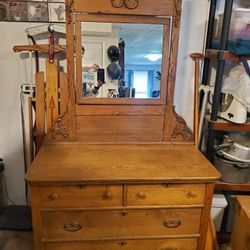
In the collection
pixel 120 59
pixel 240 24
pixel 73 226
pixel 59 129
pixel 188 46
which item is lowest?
pixel 73 226

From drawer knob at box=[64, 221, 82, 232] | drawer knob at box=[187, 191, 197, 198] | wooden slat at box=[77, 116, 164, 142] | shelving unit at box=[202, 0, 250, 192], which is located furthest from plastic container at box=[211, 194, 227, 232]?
drawer knob at box=[64, 221, 82, 232]

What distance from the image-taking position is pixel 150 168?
4.35 feet

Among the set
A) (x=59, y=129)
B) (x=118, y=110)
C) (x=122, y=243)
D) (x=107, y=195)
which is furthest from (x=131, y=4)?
(x=122, y=243)

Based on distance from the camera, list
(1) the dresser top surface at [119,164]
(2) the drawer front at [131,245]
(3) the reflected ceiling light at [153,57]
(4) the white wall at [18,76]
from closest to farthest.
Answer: (1) the dresser top surface at [119,164], (2) the drawer front at [131,245], (3) the reflected ceiling light at [153,57], (4) the white wall at [18,76]

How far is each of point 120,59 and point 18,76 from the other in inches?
30.2

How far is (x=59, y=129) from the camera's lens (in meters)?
1.53

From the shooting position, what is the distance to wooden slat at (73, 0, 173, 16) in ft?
4.56

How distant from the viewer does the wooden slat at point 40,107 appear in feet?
5.47

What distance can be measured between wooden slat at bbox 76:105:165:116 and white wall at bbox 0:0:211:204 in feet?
1.13

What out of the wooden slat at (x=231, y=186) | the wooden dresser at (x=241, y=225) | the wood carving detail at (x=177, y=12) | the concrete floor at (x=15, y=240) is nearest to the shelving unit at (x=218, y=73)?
the wooden slat at (x=231, y=186)

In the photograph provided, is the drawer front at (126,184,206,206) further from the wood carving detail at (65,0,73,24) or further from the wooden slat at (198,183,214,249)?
the wood carving detail at (65,0,73,24)

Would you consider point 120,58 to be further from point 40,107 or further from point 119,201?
point 119,201

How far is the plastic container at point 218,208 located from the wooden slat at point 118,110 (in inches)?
27.5

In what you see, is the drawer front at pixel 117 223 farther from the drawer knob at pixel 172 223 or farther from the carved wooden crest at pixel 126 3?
the carved wooden crest at pixel 126 3
